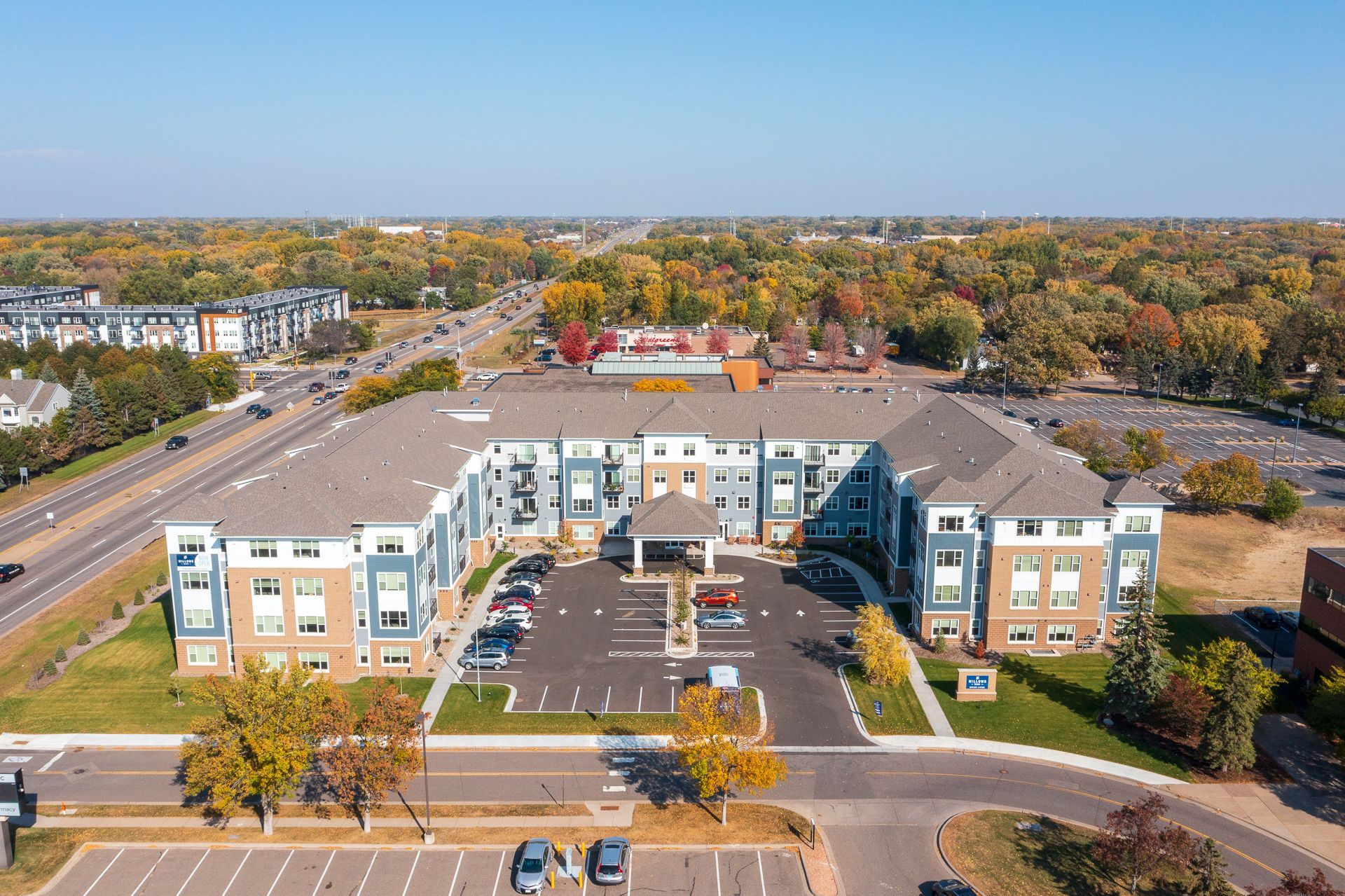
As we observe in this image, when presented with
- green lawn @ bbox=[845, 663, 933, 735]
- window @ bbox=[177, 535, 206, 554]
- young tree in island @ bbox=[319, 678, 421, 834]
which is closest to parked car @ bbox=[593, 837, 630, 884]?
young tree in island @ bbox=[319, 678, 421, 834]

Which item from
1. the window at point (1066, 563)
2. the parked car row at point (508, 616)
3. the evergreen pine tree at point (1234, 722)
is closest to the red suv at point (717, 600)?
the parked car row at point (508, 616)

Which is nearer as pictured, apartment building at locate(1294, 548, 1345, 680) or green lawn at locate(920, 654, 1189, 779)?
green lawn at locate(920, 654, 1189, 779)

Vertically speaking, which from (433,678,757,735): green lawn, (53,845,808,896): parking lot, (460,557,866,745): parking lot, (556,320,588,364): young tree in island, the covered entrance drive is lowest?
(53,845,808,896): parking lot

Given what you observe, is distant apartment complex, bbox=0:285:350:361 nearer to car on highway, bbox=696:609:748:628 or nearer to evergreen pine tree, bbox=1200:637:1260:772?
car on highway, bbox=696:609:748:628

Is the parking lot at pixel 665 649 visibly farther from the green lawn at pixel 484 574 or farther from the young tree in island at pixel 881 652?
the green lawn at pixel 484 574

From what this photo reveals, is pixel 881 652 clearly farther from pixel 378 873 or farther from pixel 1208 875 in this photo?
pixel 378 873

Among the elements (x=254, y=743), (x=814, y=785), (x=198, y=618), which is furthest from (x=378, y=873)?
(x=198, y=618)

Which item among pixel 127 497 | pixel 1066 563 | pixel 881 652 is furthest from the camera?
pixel 127 497
